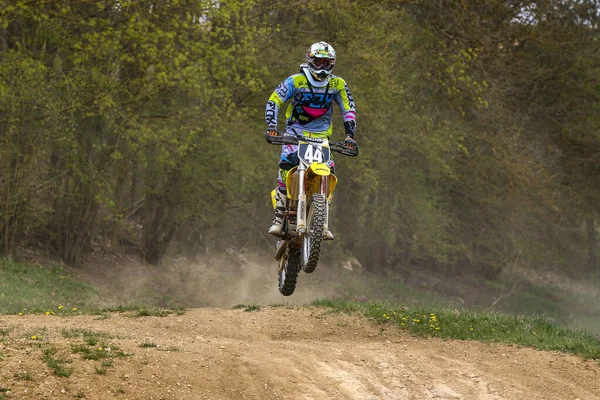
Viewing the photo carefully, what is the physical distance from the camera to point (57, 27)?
19.5 metres

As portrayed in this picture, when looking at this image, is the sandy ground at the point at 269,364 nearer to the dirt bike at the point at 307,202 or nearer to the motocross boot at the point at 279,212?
the dirt bike at the point at 307,202

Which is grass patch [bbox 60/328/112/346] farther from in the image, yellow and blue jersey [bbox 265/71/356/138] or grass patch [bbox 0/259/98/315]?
grass patch [bbox 0/259/98/315]

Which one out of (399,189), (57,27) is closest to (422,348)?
(57,27)

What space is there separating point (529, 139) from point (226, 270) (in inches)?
485

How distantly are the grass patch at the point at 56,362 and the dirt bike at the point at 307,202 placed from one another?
335cm

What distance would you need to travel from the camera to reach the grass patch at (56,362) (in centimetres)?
760

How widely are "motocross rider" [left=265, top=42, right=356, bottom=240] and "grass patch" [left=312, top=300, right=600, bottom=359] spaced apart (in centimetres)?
251

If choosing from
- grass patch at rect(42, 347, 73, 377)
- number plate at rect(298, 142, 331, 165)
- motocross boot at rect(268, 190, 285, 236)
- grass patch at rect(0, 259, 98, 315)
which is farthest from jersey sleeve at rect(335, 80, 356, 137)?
grass patch at rect(0, 259, 98, 315)

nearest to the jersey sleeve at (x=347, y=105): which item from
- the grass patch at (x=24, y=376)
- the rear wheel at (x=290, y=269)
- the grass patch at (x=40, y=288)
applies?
the rear wheel at (x=290, y=269)

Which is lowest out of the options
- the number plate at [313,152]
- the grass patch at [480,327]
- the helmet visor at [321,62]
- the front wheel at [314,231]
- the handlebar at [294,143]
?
the grass patch at [480,327]

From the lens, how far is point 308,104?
11320mm

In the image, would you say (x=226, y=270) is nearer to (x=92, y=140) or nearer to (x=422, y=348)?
(x=92, y=140)

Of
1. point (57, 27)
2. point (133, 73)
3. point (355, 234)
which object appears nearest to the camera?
point (57, 27)

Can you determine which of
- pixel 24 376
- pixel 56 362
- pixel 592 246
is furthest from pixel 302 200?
pixel 592 246
